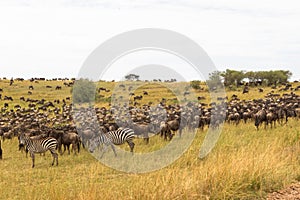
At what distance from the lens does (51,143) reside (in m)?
16.6

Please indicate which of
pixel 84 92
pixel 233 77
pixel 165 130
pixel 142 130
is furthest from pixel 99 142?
pixel 233 77

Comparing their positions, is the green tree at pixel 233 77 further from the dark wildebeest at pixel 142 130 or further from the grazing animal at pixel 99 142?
the grazing animal at pixel 99 142

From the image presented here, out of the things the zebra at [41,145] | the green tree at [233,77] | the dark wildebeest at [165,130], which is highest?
the green tree at [233,77]

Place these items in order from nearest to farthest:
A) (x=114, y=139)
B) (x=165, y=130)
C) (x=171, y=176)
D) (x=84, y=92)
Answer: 1. (x=171, y=176)
2. (x=114, y=139)
3. (x=165, y=130)
4. (x=84, y=92)

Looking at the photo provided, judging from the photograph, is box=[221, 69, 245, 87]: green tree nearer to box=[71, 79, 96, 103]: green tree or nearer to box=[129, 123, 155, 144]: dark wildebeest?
box=[71, 79, 96, 103]: green tree

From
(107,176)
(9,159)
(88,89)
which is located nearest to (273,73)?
(88,89)

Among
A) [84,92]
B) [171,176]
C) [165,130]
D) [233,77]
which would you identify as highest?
[233,77]

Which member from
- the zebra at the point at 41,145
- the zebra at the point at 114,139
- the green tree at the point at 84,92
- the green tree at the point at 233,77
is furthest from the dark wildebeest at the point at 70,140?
the green tree at the point at 233,77

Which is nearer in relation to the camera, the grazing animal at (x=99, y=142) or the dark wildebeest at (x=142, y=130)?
the grazing animal at (x=99, y=142)

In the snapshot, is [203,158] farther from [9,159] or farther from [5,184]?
[9,159]

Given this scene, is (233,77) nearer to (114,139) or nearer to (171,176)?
(114,139)

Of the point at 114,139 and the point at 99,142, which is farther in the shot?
the point at 99,142

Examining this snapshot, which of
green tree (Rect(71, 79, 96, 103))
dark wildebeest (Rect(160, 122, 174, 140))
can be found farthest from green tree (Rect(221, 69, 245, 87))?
dark wildebeest (Rect(160, 122, 174, 140))

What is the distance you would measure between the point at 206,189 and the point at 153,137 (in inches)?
527
